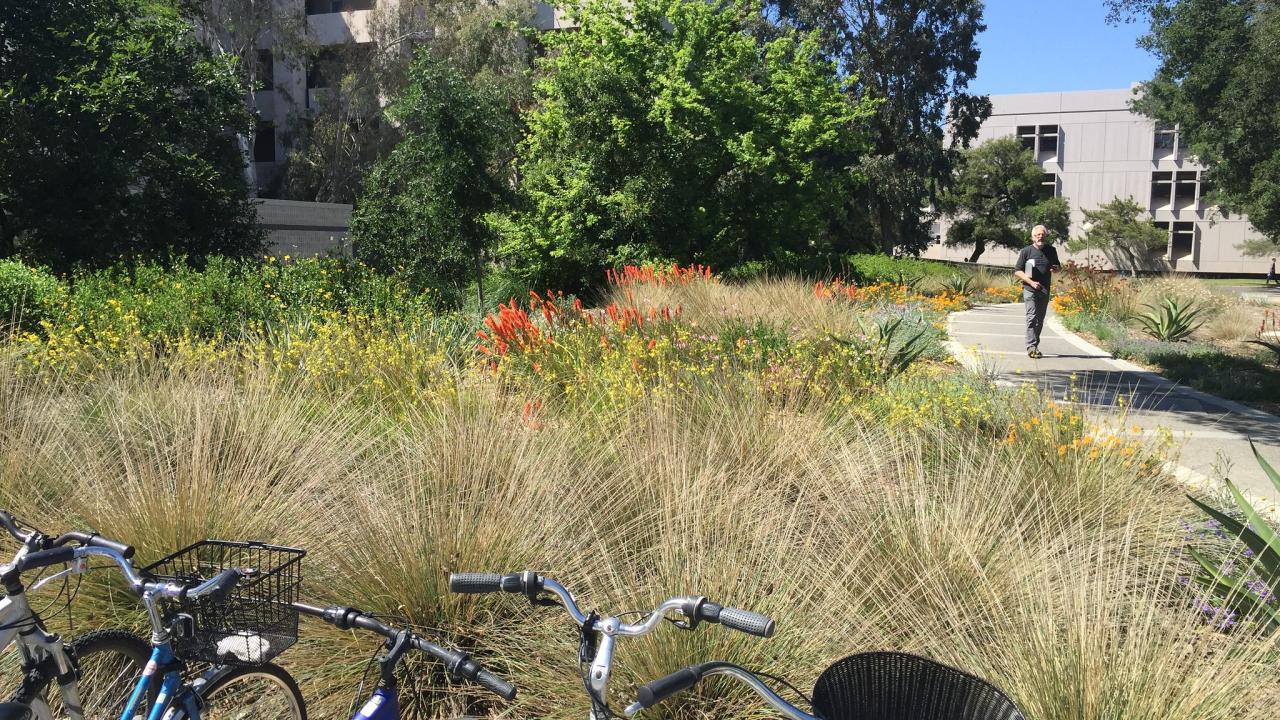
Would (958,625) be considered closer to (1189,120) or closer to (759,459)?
(759,459)

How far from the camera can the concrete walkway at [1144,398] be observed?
6.62 metres

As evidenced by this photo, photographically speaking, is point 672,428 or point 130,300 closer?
point 672,428

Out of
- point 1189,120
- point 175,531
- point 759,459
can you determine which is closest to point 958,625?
point 759,459

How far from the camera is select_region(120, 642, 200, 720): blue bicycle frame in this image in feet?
7.80

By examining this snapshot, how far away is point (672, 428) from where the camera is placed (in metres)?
4.61

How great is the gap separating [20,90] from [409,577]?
15435mm

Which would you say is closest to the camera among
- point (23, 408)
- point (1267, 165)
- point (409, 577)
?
point (409, 577)

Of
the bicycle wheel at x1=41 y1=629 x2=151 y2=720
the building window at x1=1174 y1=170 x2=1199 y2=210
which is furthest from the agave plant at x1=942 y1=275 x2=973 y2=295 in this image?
the building window at x1=1174 y1=170 x2=1199 y2=210

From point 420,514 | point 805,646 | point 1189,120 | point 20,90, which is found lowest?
point 805,646

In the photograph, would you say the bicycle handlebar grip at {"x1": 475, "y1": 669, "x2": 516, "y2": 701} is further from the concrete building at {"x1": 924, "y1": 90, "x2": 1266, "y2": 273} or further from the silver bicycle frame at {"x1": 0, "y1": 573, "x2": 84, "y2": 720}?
the concrete building at {"x1": 924, "y1": 90, "x2": 1266, "y2": 273}

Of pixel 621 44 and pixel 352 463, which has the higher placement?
pixel 621 44

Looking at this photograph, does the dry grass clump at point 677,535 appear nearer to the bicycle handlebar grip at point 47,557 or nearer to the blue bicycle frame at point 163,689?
the blue bicycle frame at point 163,689

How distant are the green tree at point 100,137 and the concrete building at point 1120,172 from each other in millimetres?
63272

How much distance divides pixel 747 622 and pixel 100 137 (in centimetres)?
1754
